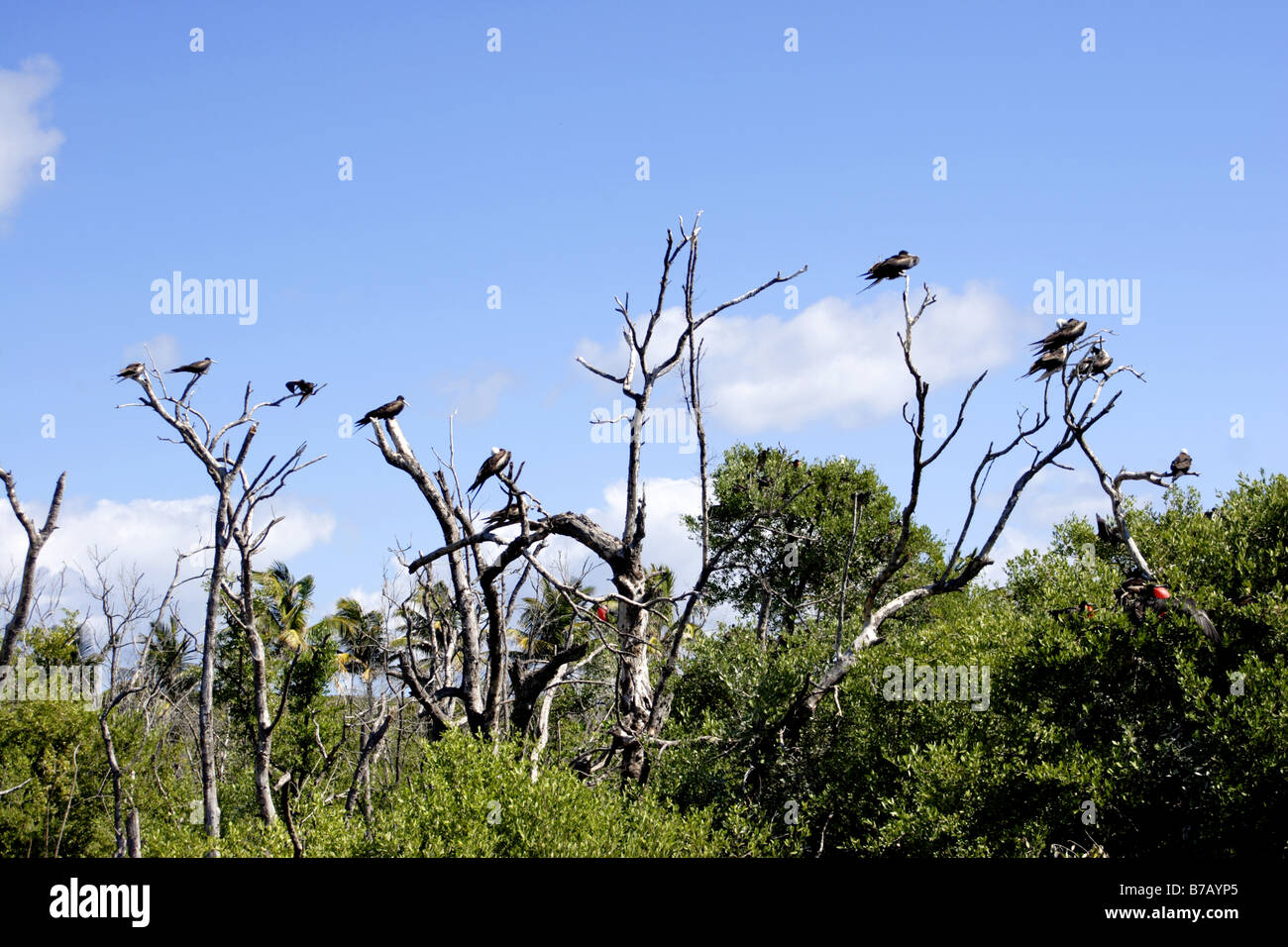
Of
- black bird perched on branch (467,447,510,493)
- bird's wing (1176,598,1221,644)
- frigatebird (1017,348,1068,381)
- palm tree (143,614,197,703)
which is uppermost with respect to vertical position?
frigatebird (1017,348,1068,381)

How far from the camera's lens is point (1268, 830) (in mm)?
8828

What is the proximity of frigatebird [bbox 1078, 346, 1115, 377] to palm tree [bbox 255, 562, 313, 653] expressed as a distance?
22.1m

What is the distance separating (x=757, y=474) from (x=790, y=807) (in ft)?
42.4

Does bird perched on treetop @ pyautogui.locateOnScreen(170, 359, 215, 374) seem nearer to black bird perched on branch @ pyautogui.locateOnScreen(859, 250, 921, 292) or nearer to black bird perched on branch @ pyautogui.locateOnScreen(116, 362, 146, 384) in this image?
black bird perched on branch @ pyautogui.locateOnScreen(116, 362, 146, 384)

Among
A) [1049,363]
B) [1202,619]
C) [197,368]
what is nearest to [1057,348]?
[1049,363]

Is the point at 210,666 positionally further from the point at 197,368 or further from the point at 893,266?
the point at 893,266

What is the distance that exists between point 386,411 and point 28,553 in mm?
4626

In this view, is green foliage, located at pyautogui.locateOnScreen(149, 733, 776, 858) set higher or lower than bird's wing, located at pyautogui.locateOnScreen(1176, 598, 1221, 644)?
lower

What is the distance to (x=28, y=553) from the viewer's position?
12094mm

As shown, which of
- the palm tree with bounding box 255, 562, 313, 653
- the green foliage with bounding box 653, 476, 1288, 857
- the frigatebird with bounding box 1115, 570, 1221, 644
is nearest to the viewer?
the frigatebird with bounding box 1115, 570, 1221, 644
